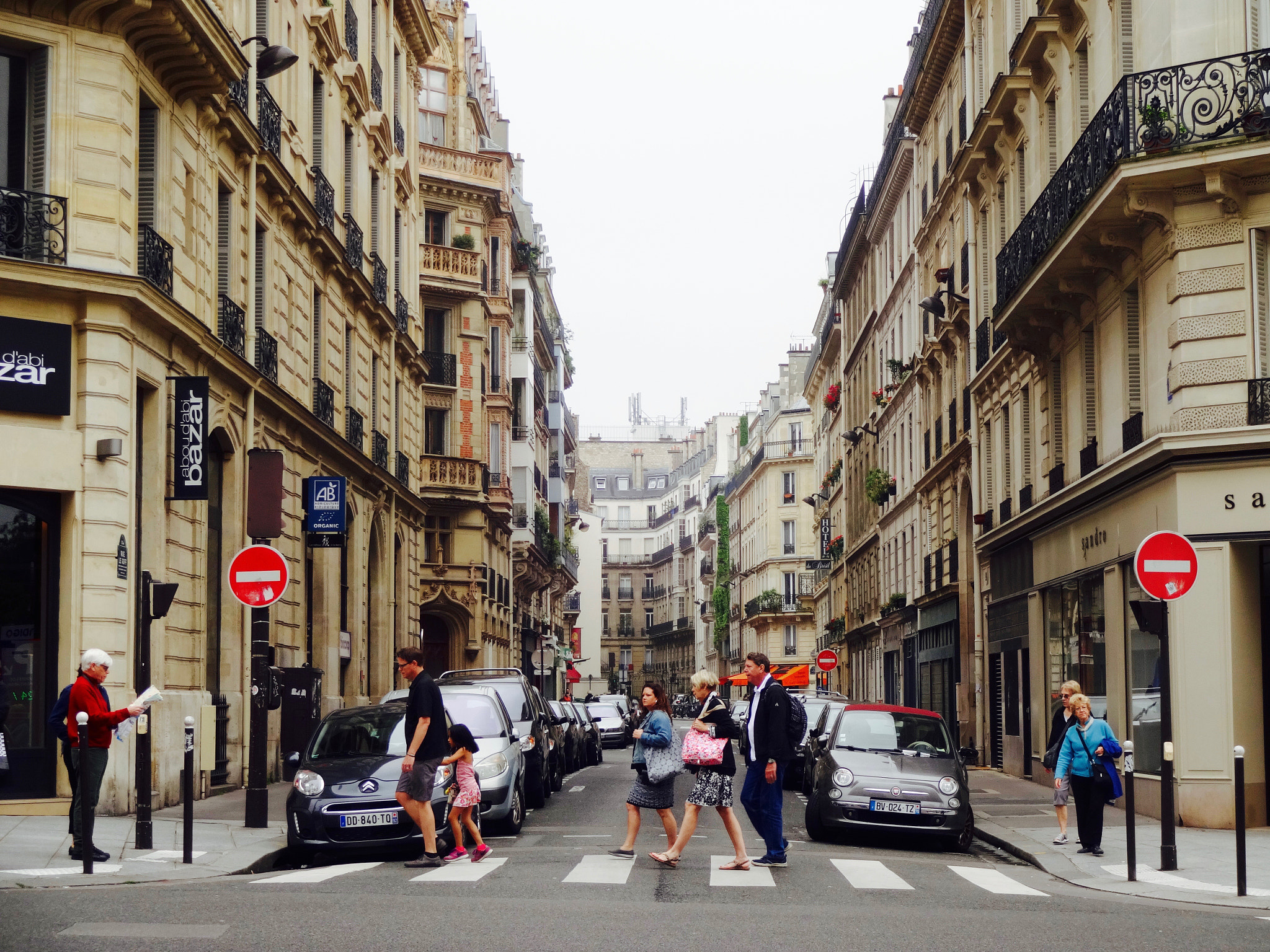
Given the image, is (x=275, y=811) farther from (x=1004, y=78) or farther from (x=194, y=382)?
(x=1004, y=78)

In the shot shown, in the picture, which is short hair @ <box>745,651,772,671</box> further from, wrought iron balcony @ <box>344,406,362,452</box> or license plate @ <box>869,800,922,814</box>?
wrought iron balcony @ <box>344,406,362,452</box>

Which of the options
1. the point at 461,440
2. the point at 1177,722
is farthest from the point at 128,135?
the point at 461,440

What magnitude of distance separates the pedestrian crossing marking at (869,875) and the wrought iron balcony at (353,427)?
65.1 ft

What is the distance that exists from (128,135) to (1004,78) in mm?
14681

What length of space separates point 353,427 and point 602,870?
21348 millimetres

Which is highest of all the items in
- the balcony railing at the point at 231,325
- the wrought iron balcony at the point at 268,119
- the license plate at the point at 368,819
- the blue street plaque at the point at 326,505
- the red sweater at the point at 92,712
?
the wrought iron balcony at the point at 268,119

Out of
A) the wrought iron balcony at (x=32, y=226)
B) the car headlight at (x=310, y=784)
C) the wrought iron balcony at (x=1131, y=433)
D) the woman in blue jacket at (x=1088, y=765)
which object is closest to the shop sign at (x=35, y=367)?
the wrought iron balcony at (x=32, y=226)

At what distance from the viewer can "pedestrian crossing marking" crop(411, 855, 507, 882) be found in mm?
13180

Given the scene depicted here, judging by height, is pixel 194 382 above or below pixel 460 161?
below

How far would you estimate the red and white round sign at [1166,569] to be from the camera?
579 inches

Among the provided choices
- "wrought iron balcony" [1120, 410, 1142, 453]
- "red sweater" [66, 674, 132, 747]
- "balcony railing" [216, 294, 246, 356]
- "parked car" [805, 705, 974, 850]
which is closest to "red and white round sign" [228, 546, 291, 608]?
"red sweater" [66, 674, 132, 747]

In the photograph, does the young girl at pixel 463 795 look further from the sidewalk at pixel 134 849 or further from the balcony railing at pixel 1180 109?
the balcony railing at pixel 1180 109

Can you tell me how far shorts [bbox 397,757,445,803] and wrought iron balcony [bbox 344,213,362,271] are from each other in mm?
19984

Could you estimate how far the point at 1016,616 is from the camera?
3027cm
